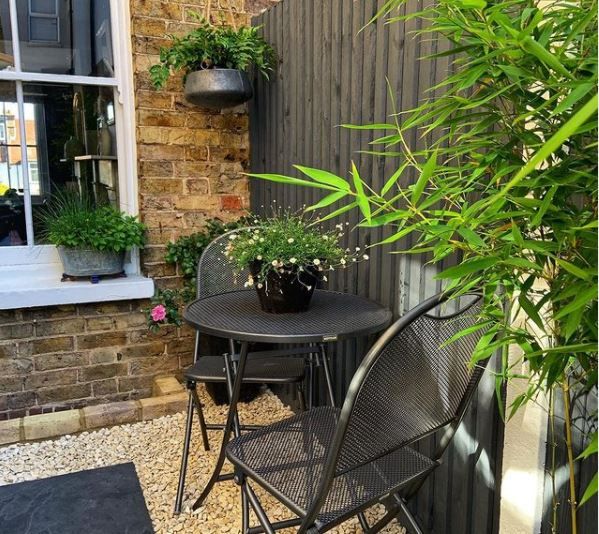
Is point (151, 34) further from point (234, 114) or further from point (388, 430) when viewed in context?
point (388, 430)

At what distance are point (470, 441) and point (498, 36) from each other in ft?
4.35

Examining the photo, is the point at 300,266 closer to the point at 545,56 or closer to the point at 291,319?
the point at 291,319

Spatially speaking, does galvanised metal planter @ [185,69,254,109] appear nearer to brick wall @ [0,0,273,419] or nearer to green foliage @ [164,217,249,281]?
brick wall @ [0,0,273,419]

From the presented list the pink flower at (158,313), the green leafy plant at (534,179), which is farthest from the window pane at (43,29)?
the green leafy plant at (534,179)

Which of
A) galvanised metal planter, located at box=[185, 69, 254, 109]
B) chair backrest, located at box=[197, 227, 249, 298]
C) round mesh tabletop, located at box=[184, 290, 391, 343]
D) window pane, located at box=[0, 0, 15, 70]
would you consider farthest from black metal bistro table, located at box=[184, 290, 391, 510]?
window pane, located at box=[0, 0, 15, 70]

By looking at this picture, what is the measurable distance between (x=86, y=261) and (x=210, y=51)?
1276mm

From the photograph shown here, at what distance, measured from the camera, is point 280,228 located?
6.50ft

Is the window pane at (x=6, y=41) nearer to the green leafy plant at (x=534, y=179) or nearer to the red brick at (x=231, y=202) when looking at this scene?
the red brick at (x=231, y=202)

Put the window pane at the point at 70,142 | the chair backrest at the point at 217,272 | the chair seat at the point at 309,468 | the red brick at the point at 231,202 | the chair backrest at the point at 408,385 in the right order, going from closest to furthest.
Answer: the chair backrest at the point at 408,385
the chair seat at the point at 309,468
the chair backrest at the point at 217,272
the window pane at the point at 70,142
the red brick at the point at 231,202

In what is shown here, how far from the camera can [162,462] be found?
2568 mm

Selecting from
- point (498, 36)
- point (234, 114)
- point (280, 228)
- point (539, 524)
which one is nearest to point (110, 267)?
point (234, 114)

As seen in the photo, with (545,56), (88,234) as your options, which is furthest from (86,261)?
(545,56)

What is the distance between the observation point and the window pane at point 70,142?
9.95 ft

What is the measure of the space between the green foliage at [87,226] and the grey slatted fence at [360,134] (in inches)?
31.2
